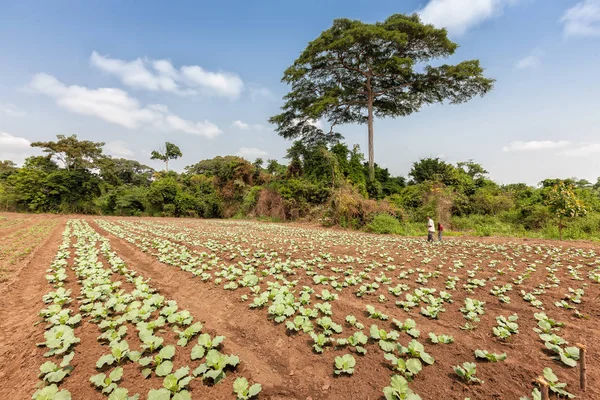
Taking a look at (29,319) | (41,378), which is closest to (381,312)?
(41,378)

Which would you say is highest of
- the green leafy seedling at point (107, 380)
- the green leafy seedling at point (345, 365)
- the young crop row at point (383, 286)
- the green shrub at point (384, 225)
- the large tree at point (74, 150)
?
the large tree at point (74, 150)

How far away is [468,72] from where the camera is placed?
63.1 feet

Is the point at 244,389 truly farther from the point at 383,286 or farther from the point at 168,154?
the point at 168,154

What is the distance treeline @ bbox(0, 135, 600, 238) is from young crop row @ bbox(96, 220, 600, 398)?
7932 mm

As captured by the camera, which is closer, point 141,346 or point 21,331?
point 141,346

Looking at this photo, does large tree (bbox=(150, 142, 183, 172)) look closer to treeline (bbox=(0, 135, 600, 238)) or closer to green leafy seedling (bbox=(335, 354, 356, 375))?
treeline (bbox=(0, 135, 600, 238))

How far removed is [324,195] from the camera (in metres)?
20.5

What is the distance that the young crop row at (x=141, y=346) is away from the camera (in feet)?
7.16

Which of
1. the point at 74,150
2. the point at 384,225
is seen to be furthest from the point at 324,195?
the point at 74,150

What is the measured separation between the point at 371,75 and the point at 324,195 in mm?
11301

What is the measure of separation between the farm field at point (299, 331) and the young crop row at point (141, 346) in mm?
16

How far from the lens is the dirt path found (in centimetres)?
235

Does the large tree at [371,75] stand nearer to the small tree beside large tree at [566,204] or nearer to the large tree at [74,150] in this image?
the small tree beside large tree at [566,204]

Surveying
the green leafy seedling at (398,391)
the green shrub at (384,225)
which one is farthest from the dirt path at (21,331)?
the green shrub at (384,225)
